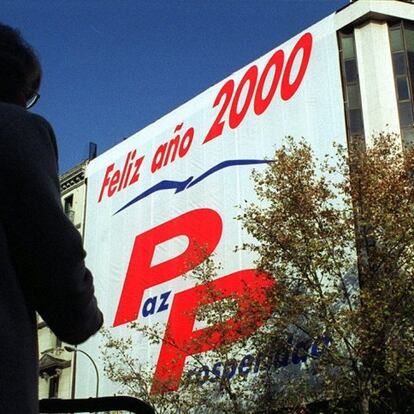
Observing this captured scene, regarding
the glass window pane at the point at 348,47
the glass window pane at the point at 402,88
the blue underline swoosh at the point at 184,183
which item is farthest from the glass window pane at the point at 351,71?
the blue underline swoosh at the point at 184,183

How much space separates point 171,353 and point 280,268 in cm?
964

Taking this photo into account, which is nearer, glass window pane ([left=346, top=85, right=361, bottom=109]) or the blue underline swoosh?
glass window pane ([left=346, top=85, right=361, bottom=109])

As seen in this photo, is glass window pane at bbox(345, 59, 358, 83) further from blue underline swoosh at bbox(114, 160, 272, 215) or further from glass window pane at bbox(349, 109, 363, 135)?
blue underline swoosh at bbox(114, 160, 272, 215)

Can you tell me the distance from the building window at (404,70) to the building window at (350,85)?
1.40 m

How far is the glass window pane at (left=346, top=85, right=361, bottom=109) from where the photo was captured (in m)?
26.0

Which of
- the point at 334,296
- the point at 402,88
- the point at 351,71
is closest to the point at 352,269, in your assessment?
the point at 334,296

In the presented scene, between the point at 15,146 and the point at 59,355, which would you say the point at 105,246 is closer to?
the point at 59,355

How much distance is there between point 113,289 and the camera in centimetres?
3297

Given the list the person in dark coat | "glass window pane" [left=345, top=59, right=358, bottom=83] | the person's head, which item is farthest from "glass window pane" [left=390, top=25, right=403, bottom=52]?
the person in dark coat

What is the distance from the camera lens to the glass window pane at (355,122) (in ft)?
83.4

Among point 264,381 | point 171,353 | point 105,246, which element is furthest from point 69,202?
point 264,381

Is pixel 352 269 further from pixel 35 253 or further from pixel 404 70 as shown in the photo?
pixel 35 253

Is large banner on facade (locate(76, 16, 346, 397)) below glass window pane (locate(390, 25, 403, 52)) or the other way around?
below

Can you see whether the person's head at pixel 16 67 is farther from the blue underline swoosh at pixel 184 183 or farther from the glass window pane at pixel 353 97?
the blue underline swoosh at pixel 184 183
